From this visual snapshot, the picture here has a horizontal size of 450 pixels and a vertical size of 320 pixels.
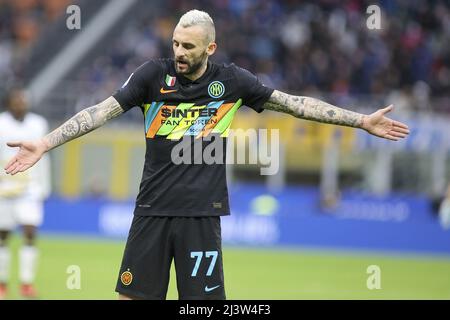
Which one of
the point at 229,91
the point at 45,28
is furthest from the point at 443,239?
the point at 229,91

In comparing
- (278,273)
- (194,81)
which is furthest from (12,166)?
(278,273)

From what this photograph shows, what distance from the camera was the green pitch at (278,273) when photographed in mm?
12383

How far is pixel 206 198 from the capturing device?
20.8 feet

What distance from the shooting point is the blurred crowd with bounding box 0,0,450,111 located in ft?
81.5

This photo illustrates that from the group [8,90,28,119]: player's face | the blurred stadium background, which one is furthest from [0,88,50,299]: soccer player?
the blurred stadium background

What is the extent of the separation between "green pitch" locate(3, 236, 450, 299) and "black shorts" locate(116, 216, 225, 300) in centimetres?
Result: 499

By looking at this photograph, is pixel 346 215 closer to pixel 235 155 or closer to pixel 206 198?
pixel 235 155

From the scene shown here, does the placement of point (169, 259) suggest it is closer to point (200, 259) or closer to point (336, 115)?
point (200, 259)

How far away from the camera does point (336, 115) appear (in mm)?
6609

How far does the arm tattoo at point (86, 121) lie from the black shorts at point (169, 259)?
70 centimetres

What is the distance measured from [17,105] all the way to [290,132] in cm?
1218

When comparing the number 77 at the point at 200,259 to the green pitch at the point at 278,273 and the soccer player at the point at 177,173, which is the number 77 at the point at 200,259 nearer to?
the soccer player at the point at 177,173

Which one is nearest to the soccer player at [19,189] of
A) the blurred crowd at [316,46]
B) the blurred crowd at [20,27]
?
the blurred crowd at [316,46]
